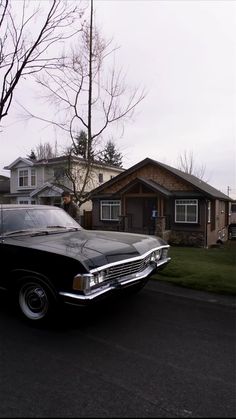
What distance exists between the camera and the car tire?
3947 millimetres

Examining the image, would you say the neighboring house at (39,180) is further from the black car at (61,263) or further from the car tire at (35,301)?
the car tire at (35,301)

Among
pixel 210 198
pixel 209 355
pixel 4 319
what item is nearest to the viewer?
pixel 209 355

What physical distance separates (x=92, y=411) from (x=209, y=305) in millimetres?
2990

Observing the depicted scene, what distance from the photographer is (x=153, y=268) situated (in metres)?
4.80

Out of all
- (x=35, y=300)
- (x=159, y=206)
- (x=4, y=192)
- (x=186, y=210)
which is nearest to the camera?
(x=35, y=300)

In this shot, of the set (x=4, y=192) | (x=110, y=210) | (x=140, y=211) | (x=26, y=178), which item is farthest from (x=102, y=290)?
(x=4, y=192)

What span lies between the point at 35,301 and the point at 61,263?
84 cm

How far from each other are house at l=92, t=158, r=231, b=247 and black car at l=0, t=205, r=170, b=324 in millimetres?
13447

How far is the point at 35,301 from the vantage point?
13.8 feet

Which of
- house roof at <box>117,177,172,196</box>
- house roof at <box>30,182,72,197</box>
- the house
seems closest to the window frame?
the house

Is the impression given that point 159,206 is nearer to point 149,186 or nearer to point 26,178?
point 149,186

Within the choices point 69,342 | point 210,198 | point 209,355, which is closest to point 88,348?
point 69,342

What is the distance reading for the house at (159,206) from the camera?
62.6 feet

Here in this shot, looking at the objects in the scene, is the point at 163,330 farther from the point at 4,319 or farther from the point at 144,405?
the point at 4,319
